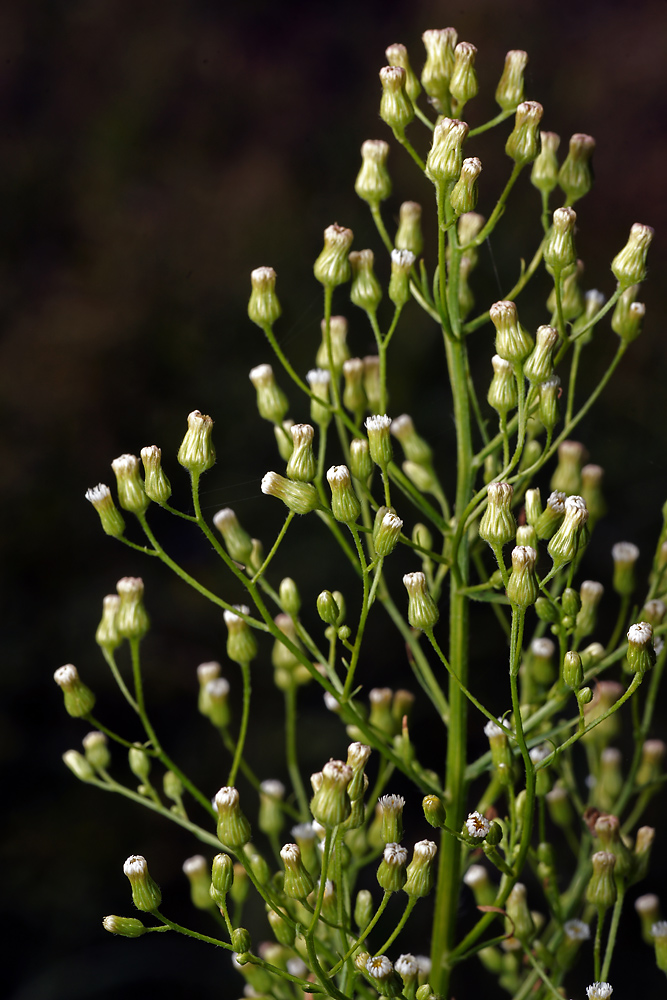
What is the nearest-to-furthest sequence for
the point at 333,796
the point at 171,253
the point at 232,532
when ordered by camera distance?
the point at 333,796, the point at 232,532, the point at 171,253

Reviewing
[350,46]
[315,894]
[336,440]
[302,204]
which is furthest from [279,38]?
[315,894]

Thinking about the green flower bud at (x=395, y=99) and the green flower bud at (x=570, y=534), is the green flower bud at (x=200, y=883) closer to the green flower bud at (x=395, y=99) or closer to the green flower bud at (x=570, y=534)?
the green flower bud at (x=570, y=534)

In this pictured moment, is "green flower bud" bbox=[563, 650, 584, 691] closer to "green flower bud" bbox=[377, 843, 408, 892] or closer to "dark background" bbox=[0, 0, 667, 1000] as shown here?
"green flower bud" bbox=[377, 843, 408, 892]

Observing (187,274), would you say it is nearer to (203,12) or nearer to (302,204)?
(302,204)

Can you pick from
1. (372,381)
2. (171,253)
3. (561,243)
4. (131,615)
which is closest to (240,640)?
(131,615)

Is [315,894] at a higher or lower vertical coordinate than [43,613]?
lower

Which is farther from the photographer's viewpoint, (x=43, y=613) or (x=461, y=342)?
(x=43, y=613)

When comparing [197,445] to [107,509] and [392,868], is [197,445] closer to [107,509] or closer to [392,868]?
[107,509]

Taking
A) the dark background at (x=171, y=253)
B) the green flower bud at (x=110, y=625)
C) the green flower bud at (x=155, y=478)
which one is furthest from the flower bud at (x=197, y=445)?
the dark background at (x=171, y=253)
